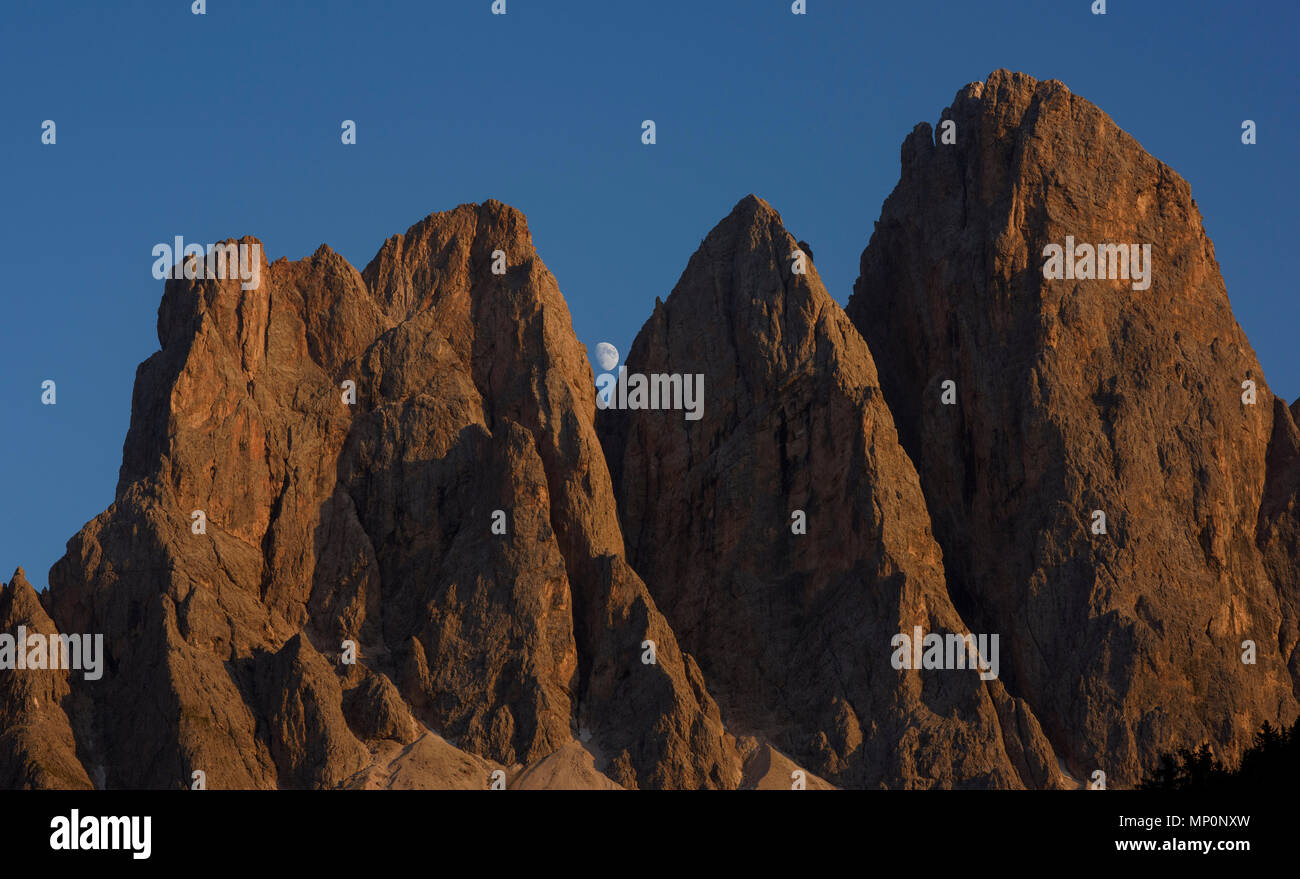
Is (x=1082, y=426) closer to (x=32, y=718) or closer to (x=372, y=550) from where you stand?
(x=372, y=550)

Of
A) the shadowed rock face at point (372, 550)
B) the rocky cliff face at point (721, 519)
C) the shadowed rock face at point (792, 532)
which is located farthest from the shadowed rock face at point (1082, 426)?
the shadowed rock face at point (372, 550)

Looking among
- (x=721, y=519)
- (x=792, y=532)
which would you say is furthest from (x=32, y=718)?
(x=792, y=532)

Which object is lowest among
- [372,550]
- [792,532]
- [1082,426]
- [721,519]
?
[372,550]

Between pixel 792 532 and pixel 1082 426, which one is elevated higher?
pixel 1082 426

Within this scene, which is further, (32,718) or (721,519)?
(721,519)

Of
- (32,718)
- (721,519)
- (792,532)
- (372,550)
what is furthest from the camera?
(721,519)

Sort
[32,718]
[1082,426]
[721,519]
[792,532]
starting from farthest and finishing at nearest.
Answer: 1. [1082,426]
2. [721,519]
3. [792,532]
4. [32,718]
